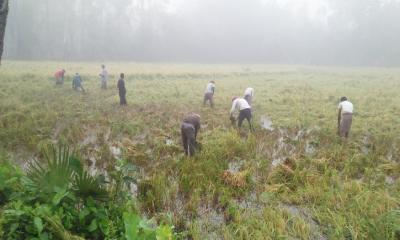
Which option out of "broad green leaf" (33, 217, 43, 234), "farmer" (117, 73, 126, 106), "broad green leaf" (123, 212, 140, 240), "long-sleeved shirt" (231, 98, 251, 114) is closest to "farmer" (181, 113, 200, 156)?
"long-sleeved shirt" (231, 98, 251, 114)

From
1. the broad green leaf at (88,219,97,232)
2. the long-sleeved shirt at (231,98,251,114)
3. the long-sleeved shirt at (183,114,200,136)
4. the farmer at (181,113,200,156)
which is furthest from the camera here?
the long-sleeved shirt at (231,98,251,114)

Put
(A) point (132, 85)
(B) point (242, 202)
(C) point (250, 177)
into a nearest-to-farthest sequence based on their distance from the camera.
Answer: (B) point (242, 202) < (C) point (250, 177) < (A) point (132, 85)

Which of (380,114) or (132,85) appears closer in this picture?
(380,114)

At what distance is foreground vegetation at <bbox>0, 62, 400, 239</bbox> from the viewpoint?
11.5 ft

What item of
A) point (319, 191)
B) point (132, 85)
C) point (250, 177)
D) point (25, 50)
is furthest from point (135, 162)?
point (25, 50)

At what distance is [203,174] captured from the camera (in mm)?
5980

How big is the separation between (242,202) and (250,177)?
808mm

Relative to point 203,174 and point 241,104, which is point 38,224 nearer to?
point 203,174

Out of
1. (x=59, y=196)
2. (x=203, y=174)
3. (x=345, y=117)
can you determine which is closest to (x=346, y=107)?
(x=345, y=117)

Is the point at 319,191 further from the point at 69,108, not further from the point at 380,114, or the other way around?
the point at 69,108

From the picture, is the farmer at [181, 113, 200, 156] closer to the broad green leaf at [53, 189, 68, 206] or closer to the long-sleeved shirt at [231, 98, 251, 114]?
the long-sleeved shirt at [231, 98, 251, 114]

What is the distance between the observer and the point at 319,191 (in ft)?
18.0

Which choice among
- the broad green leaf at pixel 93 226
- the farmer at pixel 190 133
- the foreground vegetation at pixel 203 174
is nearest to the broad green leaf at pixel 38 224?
the foreground vegetation at pixel 203 174

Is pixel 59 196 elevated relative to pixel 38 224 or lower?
elevated
